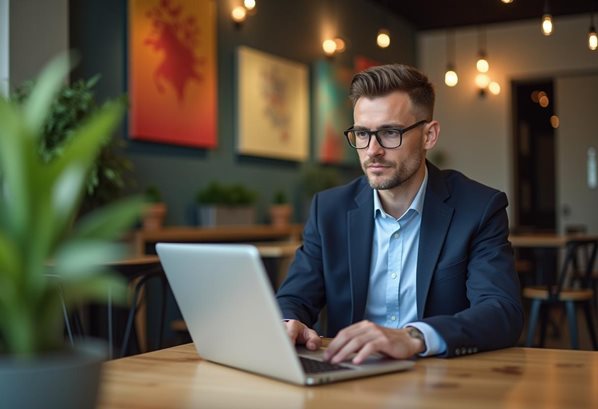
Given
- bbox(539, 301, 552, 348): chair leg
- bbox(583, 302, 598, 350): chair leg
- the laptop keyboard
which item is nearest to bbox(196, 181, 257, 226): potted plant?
bbox(539, 301, 552, 348): chair leg

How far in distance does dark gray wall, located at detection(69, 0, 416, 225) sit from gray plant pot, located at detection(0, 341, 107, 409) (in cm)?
415

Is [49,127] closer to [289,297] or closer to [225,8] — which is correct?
[289,297]

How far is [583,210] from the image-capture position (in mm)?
9008

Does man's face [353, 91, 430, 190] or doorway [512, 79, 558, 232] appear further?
doorway [512, 79, 558, 232]

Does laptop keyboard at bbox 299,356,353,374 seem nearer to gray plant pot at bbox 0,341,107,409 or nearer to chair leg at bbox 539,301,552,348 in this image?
gray plant pot at bbox 0,341,107,409

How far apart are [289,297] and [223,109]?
13.9 feet

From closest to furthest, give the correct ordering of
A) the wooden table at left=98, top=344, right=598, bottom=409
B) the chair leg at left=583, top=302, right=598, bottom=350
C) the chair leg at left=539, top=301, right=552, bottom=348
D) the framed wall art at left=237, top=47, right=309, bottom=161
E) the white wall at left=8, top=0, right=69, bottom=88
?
the wooden table at left=98, top=344, right=598, bottom=409 < the white wall at left=8, top=0, right=69, bottom=88 < the chair leg at left=583, top=302, right=598, bottom=350 < the chair leg at left=539, top=301, right=552, bottom=348 < the framed wall art at left=237, top=47, right=309, bottom=161

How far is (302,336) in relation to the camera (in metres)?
1.60

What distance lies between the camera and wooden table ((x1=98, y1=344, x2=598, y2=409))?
110 cm

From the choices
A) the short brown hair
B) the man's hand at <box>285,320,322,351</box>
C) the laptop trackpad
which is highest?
the short brown hair

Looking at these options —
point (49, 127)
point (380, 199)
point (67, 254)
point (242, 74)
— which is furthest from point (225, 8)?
point (67, 254)

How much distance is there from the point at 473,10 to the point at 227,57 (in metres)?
3.69

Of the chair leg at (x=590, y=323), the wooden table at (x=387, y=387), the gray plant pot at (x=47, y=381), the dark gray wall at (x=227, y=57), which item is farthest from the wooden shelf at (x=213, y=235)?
the gray plant pot at (x=47, y=381)

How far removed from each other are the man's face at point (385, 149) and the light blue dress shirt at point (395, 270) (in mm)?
113
